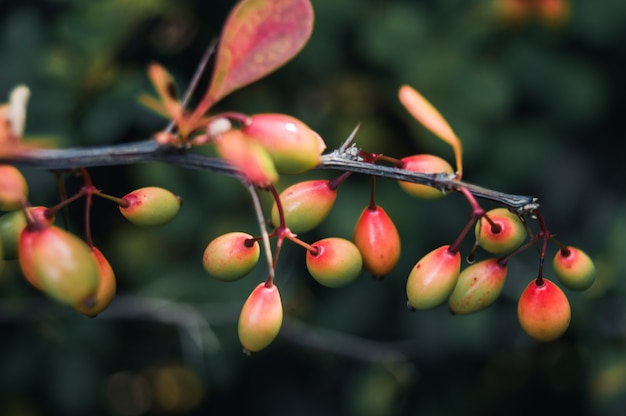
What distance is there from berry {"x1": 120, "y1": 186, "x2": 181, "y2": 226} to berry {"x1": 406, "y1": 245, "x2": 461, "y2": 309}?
235mm

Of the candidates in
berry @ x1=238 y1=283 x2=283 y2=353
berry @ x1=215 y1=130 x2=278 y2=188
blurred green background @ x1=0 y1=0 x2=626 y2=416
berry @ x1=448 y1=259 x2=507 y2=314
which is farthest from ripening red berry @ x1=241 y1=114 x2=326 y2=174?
blurred green background @ x1=0 y1=0 x2=626 y2=416

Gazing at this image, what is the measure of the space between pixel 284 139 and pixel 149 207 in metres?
0.17

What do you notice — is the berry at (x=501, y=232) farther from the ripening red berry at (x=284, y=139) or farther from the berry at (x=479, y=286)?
the ripening red berry at (x=284, y=139)

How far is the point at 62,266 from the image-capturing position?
1.75ft

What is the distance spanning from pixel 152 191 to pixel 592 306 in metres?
1.10

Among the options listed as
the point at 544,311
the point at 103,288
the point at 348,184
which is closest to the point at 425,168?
the point at 544,311

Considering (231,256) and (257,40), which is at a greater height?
(257,40)

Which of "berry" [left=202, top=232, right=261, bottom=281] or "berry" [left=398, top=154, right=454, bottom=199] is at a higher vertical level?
"berry" [left=398, top=154, right=454, bottom=199]

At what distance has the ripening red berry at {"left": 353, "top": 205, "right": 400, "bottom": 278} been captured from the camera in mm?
712

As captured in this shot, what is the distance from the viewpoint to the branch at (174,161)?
56 centimetres

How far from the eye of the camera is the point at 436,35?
1711 millimetres

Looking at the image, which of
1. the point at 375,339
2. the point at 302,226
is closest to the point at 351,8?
the point at 375,339

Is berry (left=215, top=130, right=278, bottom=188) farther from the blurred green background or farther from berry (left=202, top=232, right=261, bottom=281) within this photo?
the blurred green background

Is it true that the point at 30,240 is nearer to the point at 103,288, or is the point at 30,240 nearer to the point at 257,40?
the point at 103,288
